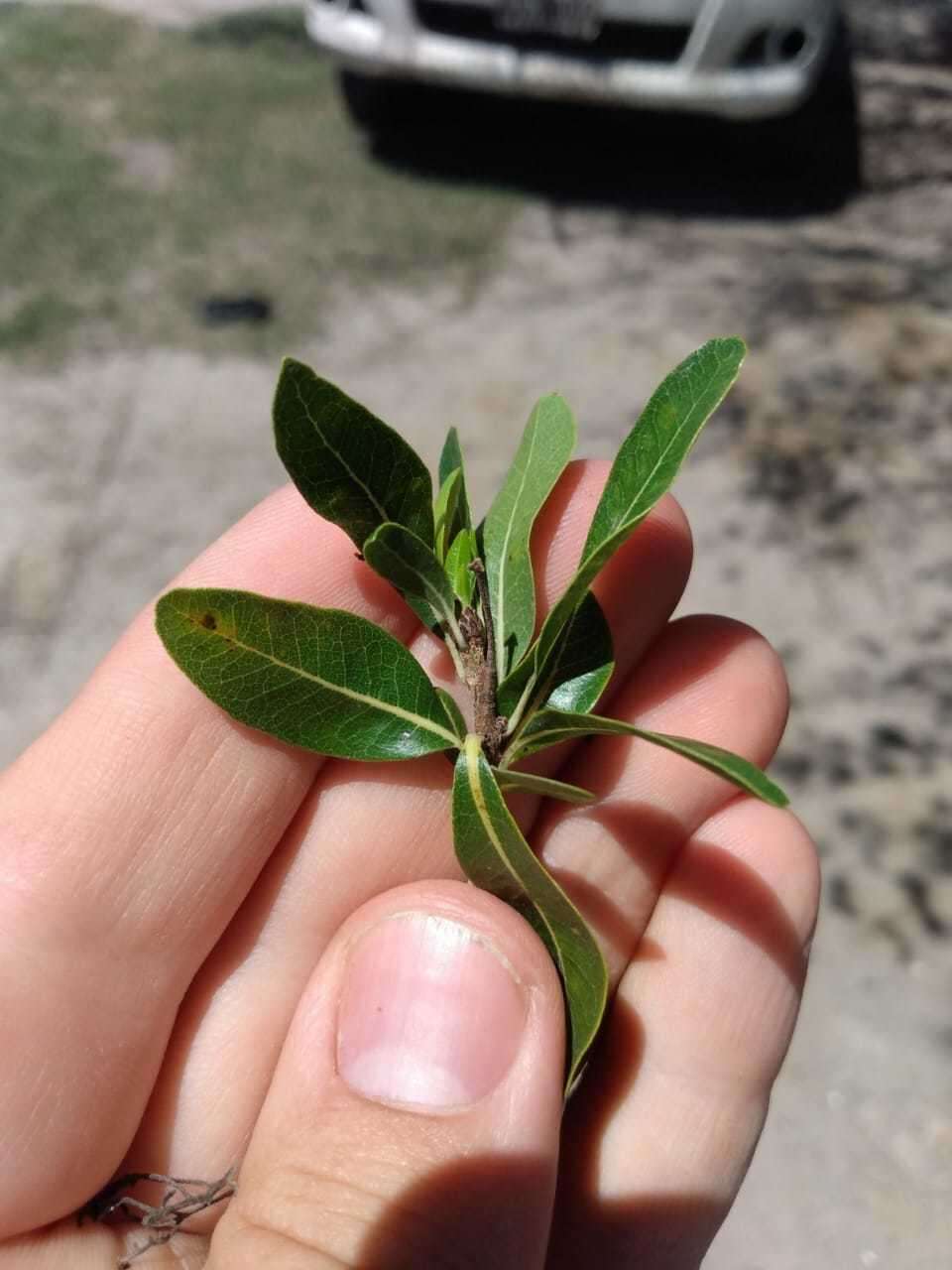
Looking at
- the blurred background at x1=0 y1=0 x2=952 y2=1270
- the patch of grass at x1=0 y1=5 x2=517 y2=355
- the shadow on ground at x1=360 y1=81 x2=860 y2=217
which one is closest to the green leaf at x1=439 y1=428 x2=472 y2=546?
the blurred background at x1=0 y1=0 x2=952 y2=1270

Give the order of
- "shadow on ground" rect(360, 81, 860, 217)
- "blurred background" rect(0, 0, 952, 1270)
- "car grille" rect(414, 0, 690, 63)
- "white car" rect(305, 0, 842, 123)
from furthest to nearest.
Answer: "shadow on ground" rect(360, 81, 860, 217), "car grille" rect(414, 0, 690, 63), "white car" rect(305, 0, 842, 123), "blurred background" rect(0, 0, 952, 1270)

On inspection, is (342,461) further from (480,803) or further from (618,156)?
(618,156)

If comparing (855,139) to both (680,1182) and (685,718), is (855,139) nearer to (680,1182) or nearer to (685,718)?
(685,718)

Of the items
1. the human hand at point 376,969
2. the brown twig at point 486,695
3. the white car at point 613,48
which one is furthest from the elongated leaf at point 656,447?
the white car at point 613,48

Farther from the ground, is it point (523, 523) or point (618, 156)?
point (523, 523)

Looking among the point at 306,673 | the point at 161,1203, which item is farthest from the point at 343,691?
the point at 161,1203

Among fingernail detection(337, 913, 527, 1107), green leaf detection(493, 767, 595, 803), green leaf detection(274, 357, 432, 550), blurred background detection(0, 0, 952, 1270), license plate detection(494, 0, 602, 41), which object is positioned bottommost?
blurred background detection(0, 0, 952, 1270)

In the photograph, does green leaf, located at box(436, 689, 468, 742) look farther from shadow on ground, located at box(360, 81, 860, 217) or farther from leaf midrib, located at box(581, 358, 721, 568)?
shadow on ground, located at box(360, 81, 860, 217)
